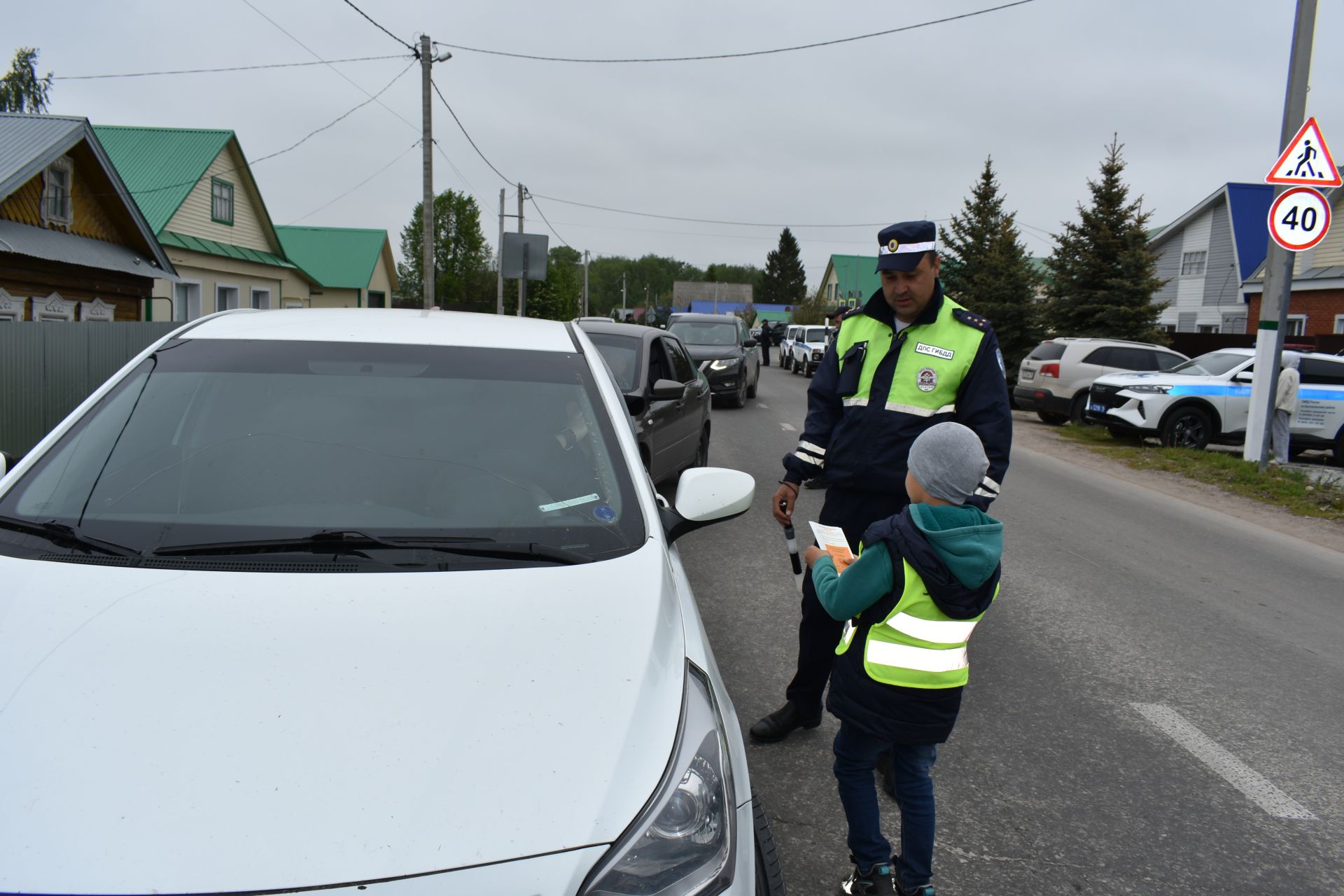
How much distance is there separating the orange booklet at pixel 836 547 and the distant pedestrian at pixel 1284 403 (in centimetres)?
1195

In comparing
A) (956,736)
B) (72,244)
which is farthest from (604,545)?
(72,244)

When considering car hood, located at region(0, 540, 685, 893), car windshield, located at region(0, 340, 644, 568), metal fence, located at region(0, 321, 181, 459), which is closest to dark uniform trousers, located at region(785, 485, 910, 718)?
car windshield, located at region(0, 340, 644, 568)

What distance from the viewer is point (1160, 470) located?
43.7 feet

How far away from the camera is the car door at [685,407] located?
8852 millimetres

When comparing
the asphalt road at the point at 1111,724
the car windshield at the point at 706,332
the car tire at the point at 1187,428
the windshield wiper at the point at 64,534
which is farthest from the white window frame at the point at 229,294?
the windshield wiper at the point at 64,534

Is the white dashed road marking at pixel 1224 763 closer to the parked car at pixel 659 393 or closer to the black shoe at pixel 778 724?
the black shoe at pixel 778 724

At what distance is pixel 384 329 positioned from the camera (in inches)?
127

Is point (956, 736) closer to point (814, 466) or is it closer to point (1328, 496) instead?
point (814, 466)

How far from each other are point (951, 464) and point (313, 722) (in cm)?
162

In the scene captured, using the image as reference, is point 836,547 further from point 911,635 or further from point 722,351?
point 722,351

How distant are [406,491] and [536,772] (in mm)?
1171

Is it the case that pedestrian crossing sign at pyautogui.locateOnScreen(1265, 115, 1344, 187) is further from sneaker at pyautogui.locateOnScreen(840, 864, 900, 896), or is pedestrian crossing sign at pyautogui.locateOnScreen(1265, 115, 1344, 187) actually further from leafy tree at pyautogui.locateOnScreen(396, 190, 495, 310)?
leafy tree at pyautogui.locateOnScreen(396, 190, 495, 310)

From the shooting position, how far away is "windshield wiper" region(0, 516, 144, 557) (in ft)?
7.41

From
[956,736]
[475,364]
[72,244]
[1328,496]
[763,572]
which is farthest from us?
[72,244]
